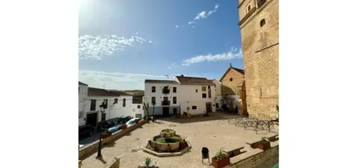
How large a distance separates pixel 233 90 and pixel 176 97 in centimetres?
381

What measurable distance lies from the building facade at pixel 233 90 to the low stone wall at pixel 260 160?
602 cm

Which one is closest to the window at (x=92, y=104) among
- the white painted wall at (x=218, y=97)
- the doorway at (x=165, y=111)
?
the doorway at (x=165, y=111)

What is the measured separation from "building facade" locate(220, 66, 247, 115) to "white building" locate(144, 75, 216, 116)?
1.51 m

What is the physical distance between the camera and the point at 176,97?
977 centimetres

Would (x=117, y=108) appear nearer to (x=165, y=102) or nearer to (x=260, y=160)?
(x=165, y=102)

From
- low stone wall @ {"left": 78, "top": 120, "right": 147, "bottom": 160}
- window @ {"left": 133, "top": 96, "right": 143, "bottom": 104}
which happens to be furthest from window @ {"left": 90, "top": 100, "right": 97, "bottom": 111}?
low stone wall @ {"left": 78, "top": 120, "right": 147, "bottom": 160}

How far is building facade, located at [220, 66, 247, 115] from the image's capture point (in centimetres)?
903

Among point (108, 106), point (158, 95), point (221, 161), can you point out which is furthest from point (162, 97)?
point (221, 161)

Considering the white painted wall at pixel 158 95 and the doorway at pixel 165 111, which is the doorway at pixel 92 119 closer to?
the white painted wall at pixel 158 95

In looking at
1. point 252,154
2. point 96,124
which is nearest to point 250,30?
point 252,154

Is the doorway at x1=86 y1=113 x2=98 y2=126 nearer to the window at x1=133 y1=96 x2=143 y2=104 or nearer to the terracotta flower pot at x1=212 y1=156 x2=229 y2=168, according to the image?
the window at x1=133 y1=96 x2=143 y2=104
